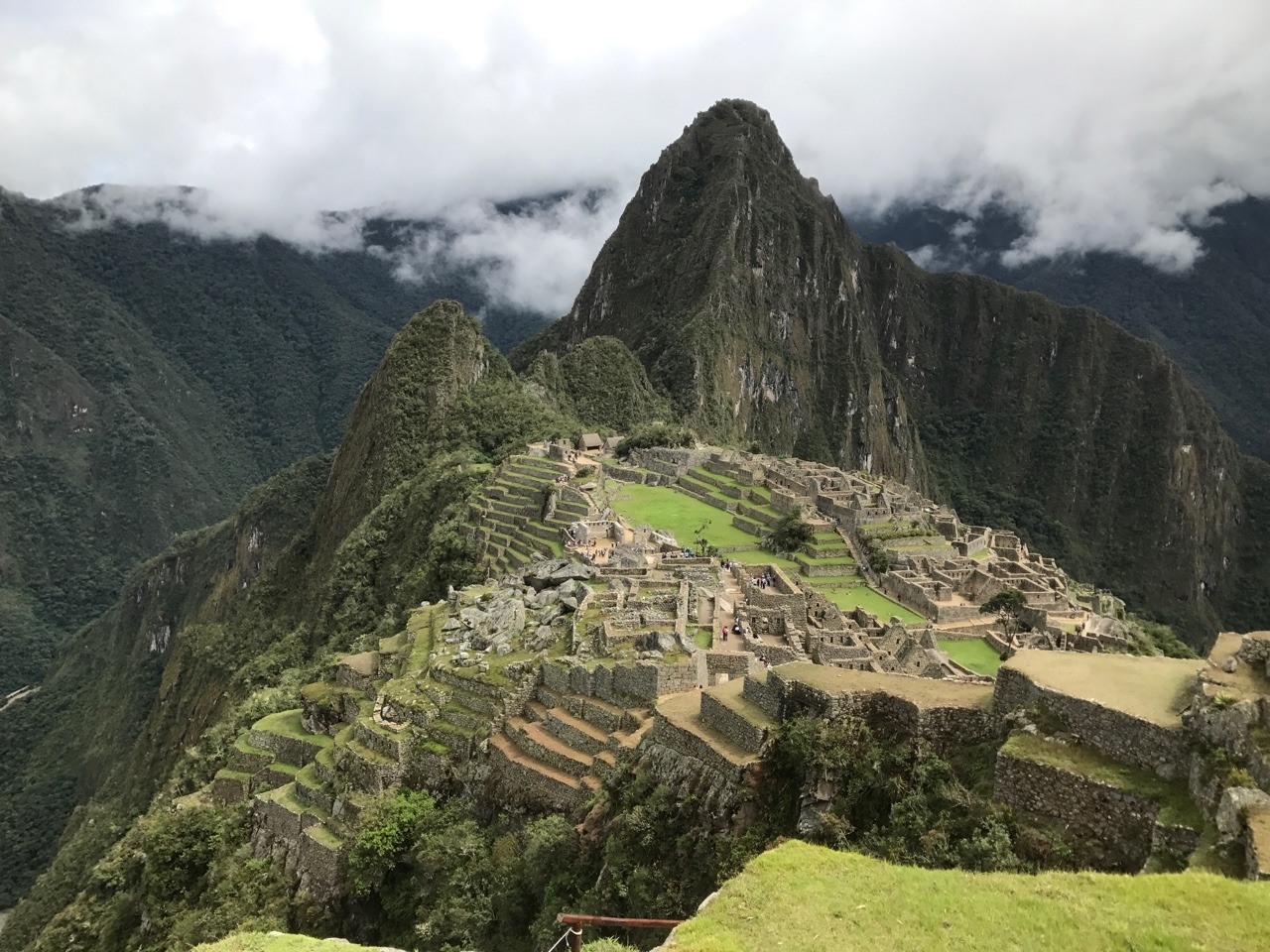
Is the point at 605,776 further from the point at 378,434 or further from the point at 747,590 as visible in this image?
the point at 378,434

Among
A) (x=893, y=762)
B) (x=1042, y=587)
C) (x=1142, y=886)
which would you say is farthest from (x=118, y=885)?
(x=1042, y=587)

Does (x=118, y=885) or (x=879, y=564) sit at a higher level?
(x=879, y=564)

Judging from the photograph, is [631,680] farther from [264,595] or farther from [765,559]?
[264,595]

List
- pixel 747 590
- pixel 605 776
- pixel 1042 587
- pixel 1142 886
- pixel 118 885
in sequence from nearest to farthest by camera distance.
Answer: pixel 1142 886, pixel 605 776, pixel 118 885, pixel 747 590, pixel 1042 587

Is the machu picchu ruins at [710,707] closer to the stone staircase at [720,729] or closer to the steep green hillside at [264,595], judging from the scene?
the stone staircase at [720,729]

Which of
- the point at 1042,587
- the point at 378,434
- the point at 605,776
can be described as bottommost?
the point at 605,776

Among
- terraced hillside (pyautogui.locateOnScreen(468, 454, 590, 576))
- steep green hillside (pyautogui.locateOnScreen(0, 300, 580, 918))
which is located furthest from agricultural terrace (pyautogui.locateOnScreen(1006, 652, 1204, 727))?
terraced hillside (pyautogui.locateOnScreen(468, 454, 590, 576))

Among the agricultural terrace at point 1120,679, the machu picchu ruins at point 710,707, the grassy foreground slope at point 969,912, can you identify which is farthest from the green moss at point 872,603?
the grassy foreground slope at point 969,912
